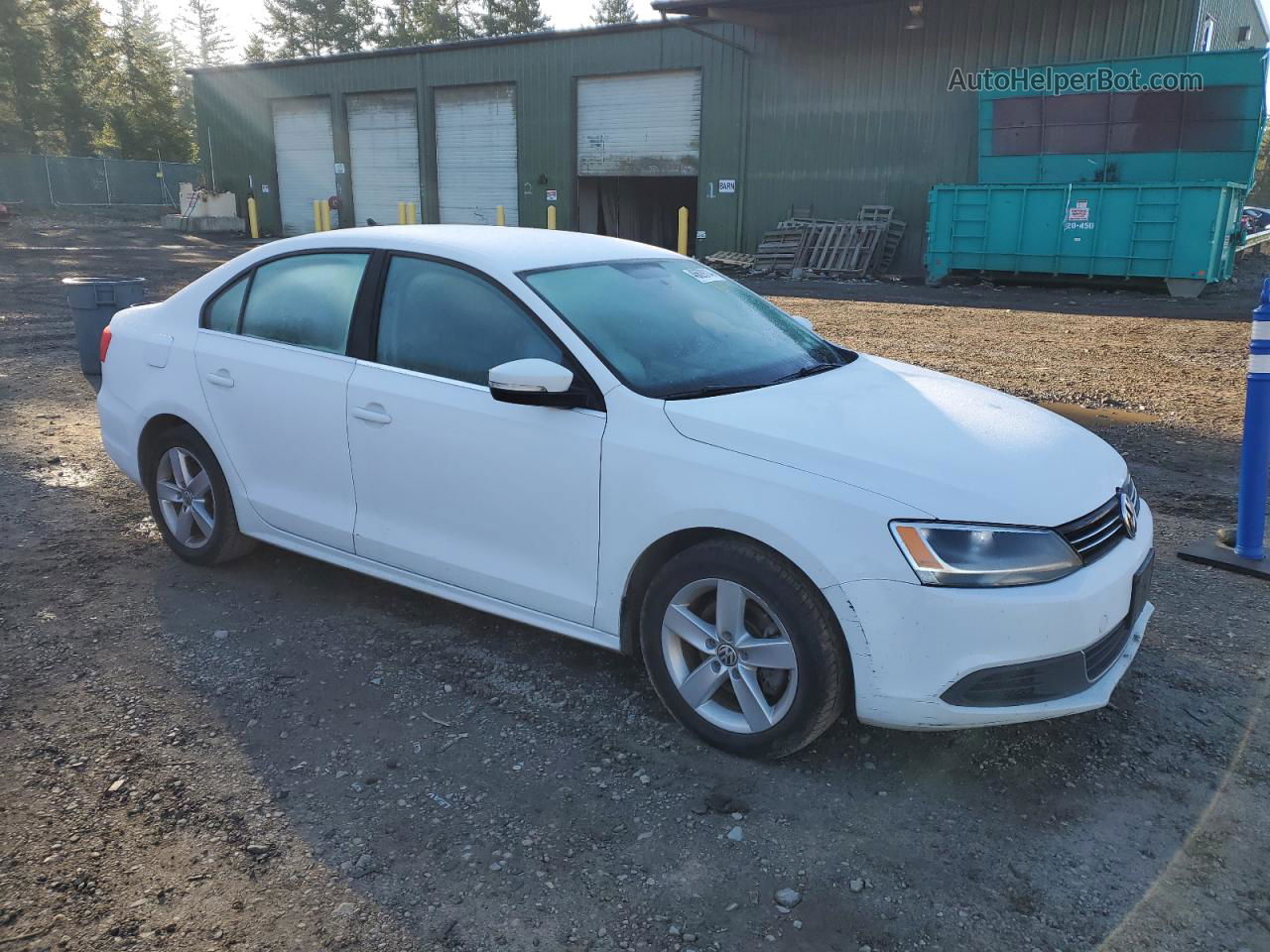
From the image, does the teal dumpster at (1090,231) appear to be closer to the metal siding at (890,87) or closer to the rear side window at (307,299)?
the metal siding at (890,87)

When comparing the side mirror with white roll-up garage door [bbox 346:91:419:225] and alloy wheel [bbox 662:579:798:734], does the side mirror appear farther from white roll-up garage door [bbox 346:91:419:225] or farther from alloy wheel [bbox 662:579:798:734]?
white roll-up garage door [bbox 346:91:419:225]

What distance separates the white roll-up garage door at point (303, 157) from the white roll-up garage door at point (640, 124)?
10102mm

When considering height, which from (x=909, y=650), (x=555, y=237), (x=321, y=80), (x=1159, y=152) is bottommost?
(x=909, y=650)

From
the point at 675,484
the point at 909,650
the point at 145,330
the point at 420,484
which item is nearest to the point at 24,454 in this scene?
the point at 145,330

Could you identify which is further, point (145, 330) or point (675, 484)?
point (145, 330)

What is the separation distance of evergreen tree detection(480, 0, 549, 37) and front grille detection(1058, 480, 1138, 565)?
7071 centimetres

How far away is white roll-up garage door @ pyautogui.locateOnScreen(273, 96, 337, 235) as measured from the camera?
3244 centimetres

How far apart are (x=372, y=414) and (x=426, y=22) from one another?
69.4 meters

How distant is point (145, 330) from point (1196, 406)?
7.87 metres

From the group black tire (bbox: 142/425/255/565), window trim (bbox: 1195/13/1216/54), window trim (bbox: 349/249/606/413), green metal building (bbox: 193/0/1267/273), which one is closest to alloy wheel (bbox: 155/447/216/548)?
black tire (bbox: 142/425/255/565)

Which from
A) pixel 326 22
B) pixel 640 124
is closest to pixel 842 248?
pixel 640 124

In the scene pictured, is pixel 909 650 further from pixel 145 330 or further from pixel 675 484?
pixel 145 330

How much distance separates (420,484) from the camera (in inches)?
145
